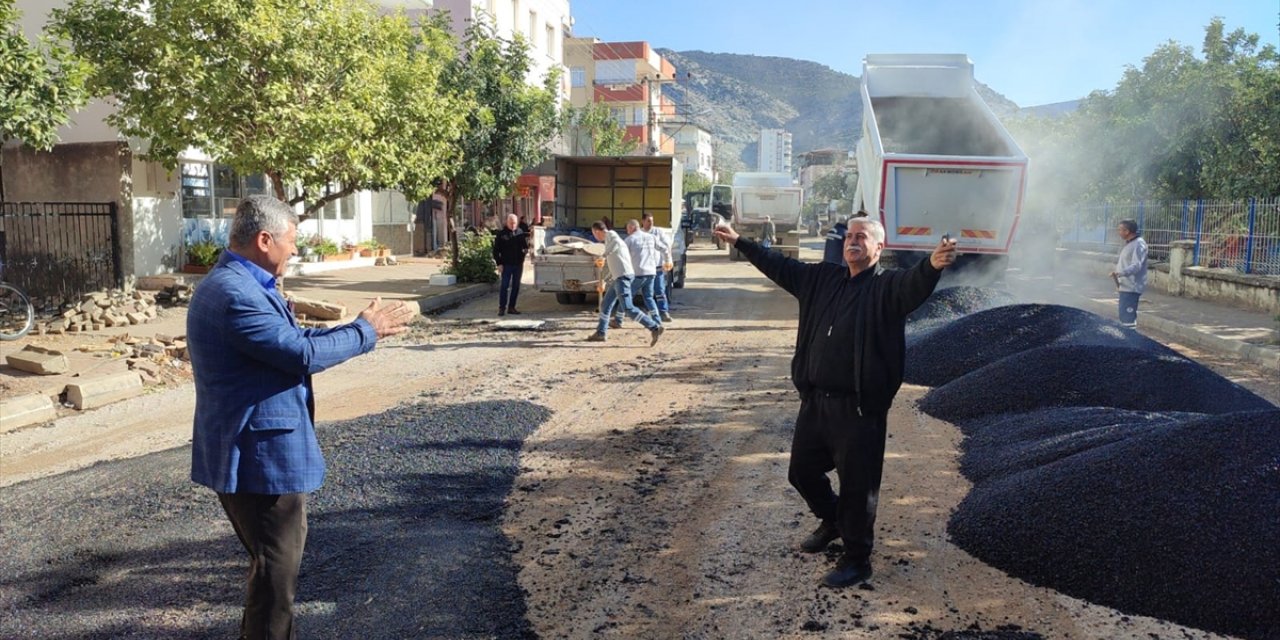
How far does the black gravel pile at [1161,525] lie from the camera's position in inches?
139

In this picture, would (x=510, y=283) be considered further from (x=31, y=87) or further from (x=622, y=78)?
(x=622, y=78)

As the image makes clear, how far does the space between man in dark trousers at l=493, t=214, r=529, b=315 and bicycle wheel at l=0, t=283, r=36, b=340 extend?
6.24 meters

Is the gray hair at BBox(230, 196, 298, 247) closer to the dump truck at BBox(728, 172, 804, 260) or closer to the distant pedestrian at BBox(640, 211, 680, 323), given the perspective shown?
the distant pedestrian at BBox(640, 211, 680, 323)

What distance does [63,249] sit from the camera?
48.6ft

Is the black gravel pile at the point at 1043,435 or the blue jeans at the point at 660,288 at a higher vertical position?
the blue jeans at the point at 660,288

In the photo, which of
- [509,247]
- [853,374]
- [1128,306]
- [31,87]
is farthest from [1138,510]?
[509,247]

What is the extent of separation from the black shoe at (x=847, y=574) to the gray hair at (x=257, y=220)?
272 centimetres

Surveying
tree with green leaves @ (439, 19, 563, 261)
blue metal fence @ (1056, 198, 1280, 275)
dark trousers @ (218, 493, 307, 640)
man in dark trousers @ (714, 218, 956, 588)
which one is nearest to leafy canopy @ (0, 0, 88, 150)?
dark trousers @ (218, 493, 307, 640)

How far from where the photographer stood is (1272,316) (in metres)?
13.8

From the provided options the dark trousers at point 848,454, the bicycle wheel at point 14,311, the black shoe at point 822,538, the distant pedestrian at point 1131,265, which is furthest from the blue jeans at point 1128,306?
the bicycle wheel at point 14,311

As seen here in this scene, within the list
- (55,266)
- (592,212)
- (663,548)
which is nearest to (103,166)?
(55,266)

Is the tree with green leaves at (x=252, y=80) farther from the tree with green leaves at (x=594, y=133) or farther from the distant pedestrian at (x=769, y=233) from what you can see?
A: the tree with green leaves at (x=594, y=133)

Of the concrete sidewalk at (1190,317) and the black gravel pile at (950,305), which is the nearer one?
the concrete sidewalk at (1190,317)

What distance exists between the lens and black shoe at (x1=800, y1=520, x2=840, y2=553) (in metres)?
4.28
